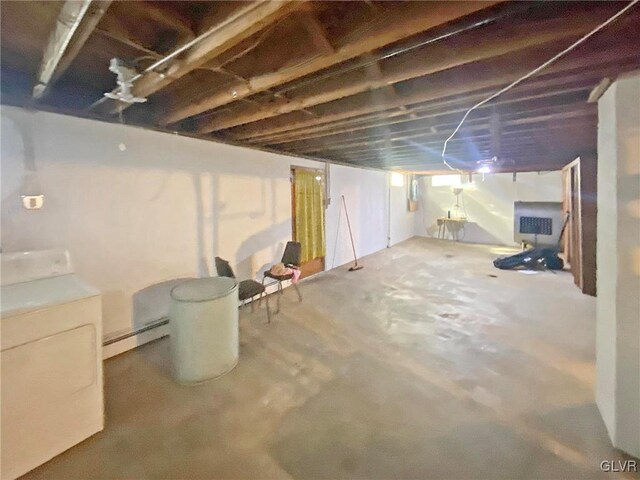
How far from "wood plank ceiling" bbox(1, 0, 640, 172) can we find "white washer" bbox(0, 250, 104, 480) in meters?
1.36

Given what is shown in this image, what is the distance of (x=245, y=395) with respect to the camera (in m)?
2.31

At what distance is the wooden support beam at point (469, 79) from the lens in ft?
5.44

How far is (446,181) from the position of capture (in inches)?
393

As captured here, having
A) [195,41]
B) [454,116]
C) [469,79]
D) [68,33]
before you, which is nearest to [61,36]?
A: [68,33]

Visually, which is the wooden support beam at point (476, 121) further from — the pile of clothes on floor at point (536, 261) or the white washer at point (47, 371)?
the pile of clothes on floor at point (536, 261)

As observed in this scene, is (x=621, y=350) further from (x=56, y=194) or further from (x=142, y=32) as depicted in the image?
(x=56, y=194)

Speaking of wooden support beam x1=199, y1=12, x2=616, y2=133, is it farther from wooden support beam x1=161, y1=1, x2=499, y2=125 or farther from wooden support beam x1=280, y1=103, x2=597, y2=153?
wooden support beam x1=280, y1=103, x2=597, y2=153

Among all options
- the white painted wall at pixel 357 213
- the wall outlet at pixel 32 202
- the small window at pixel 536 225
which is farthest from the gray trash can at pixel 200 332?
the small window at pixel 536 225

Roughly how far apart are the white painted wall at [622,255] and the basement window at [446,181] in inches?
328

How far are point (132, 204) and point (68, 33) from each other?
5.92ft

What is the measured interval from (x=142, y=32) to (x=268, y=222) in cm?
308

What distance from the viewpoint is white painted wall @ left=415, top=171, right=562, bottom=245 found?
27.5 feet

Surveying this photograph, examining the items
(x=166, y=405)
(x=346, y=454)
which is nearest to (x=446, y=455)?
(x=346, y=454)

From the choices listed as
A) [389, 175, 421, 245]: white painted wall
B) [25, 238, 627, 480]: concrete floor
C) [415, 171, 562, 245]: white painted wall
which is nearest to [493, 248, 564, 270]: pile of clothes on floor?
[25, 238, 627, 480]: concrete floor
